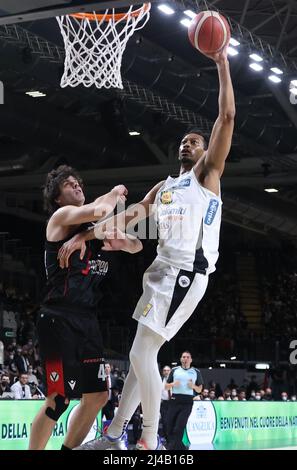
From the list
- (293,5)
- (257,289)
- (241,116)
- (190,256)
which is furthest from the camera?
(257,289)

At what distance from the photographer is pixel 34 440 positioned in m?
5.63

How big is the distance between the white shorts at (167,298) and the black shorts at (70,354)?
438 millimetres

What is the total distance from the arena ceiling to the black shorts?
8.09 m

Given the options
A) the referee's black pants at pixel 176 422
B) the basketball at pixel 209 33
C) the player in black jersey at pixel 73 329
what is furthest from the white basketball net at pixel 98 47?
the referee's black pants at pixel 176 422

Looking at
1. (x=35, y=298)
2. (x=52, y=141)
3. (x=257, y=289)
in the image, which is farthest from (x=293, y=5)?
(x=257, y=289)

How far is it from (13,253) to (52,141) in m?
11.5

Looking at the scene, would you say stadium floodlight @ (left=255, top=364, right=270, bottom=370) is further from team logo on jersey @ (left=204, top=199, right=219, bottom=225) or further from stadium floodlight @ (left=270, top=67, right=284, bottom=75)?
team logo on jersey @ (left=204, top=199, right=219, bottom=225)

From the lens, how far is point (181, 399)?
1376 centimetres

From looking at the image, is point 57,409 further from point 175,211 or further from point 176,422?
point 176,422

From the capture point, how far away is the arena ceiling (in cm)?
1498

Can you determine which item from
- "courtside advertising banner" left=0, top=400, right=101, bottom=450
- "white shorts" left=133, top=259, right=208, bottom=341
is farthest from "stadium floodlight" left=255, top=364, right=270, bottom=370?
"white shorts" left=133, top=259, right=208, bottom=341

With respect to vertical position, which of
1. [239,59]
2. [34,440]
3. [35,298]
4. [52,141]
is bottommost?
[34,440]

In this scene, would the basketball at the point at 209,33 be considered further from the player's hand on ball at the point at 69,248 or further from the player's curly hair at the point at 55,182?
the player's hand on ball at the point at 69,248

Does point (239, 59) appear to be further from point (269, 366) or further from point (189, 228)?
point (269, 366)
